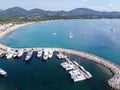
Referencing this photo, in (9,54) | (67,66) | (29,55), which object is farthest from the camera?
(9,54)

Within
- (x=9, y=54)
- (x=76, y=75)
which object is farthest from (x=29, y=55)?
(x=76, y=75)

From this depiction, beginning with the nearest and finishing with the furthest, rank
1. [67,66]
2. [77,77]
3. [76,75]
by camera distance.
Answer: [77,77]
[76,75]
[67,66]

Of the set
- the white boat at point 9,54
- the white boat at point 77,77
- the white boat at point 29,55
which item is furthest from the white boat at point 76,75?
the white boat at point 9,54

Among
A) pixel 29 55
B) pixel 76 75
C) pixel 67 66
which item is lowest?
pixel 29 55

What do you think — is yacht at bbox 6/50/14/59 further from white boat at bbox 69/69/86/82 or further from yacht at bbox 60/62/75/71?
white boat at bbox 69/69/86/82

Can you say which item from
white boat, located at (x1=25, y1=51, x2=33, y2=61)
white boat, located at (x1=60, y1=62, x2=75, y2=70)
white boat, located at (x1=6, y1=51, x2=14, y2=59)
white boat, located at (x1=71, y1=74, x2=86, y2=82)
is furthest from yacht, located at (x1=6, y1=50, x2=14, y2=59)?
white boat, located at (x1=71, y1=74, x2=86, y2=82)

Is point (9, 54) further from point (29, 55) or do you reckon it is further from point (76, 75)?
point (76, 75)

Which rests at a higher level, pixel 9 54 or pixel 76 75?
pixel 76 75

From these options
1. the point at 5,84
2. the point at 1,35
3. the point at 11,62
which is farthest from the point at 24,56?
the point at 1,35

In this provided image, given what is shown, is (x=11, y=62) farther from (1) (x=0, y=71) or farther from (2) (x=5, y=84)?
(2) (x=5, y=84)

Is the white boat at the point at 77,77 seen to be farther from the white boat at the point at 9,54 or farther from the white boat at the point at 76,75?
the white boat at the point at 9,54

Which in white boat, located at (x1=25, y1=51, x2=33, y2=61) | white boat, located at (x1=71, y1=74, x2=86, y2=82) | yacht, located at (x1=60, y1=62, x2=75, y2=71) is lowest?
white boat, located at (x1=25, y1=51, x2=33, y2=61)

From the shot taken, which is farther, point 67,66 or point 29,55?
point 29,55
